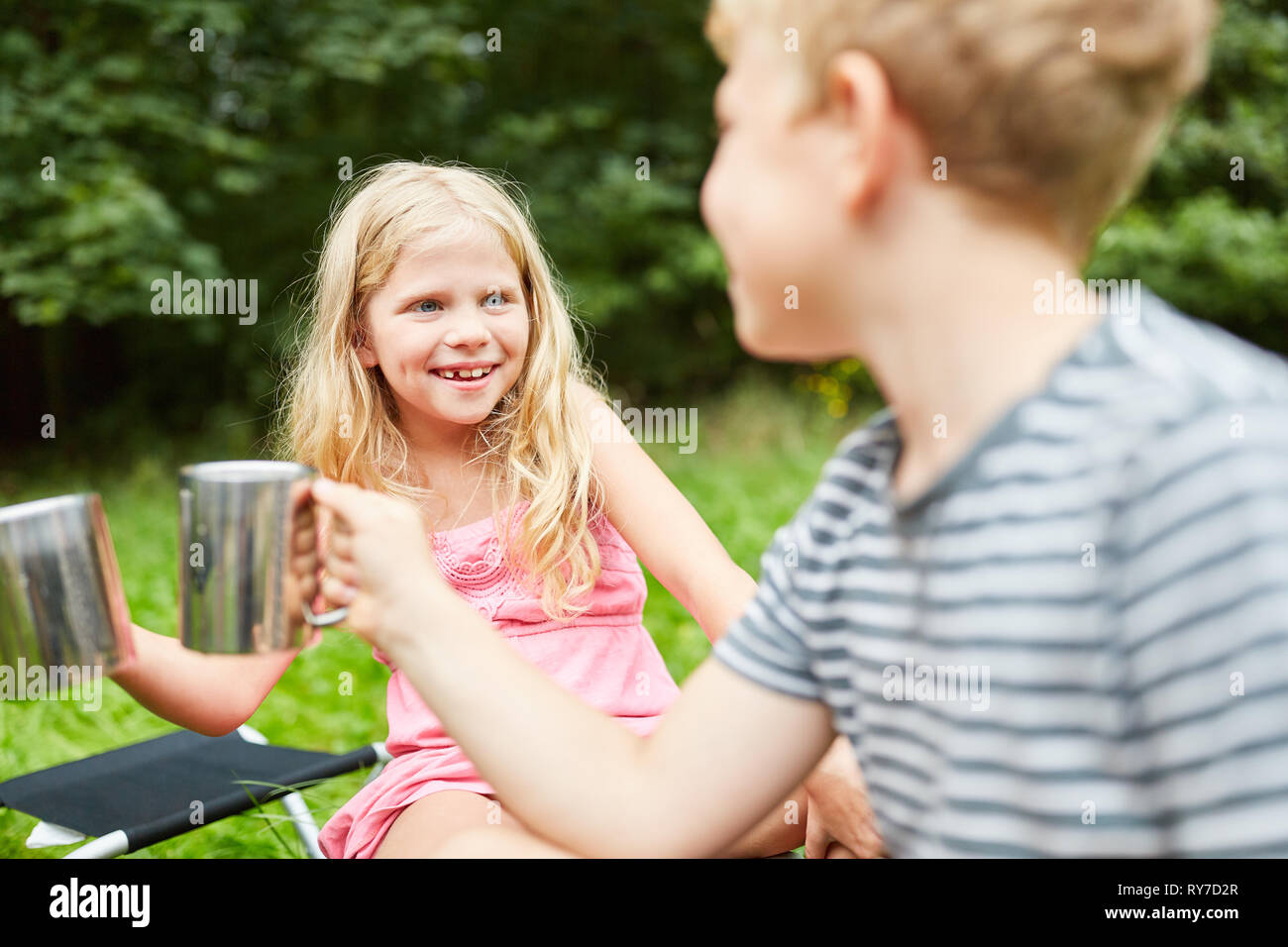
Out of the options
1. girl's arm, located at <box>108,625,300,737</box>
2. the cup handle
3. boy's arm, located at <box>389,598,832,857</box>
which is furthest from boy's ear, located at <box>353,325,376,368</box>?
boy's arm, located at <box>389,598,832,857</box>

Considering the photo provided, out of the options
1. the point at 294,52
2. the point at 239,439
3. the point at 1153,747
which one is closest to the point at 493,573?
the point at 1153,747

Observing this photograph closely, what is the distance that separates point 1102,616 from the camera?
0.86 m

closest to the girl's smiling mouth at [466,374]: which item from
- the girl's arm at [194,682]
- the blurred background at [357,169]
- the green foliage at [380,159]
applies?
the girl's arm at [194,682]

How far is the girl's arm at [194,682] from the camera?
1.65 m

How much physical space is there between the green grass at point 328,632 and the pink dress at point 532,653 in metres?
0.61

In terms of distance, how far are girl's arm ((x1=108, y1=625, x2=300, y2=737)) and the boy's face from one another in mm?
897

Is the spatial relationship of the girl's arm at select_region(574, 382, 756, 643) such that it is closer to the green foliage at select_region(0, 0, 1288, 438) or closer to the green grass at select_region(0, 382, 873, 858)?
the green grass at select_region(0, 382, 873, 858)

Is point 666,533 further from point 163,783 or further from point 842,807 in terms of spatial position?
point 163,783

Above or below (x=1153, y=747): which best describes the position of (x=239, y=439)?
above

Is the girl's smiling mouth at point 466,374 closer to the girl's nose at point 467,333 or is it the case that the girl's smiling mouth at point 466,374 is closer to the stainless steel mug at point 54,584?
the girl's nose at point 467,333

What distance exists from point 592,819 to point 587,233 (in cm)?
835
